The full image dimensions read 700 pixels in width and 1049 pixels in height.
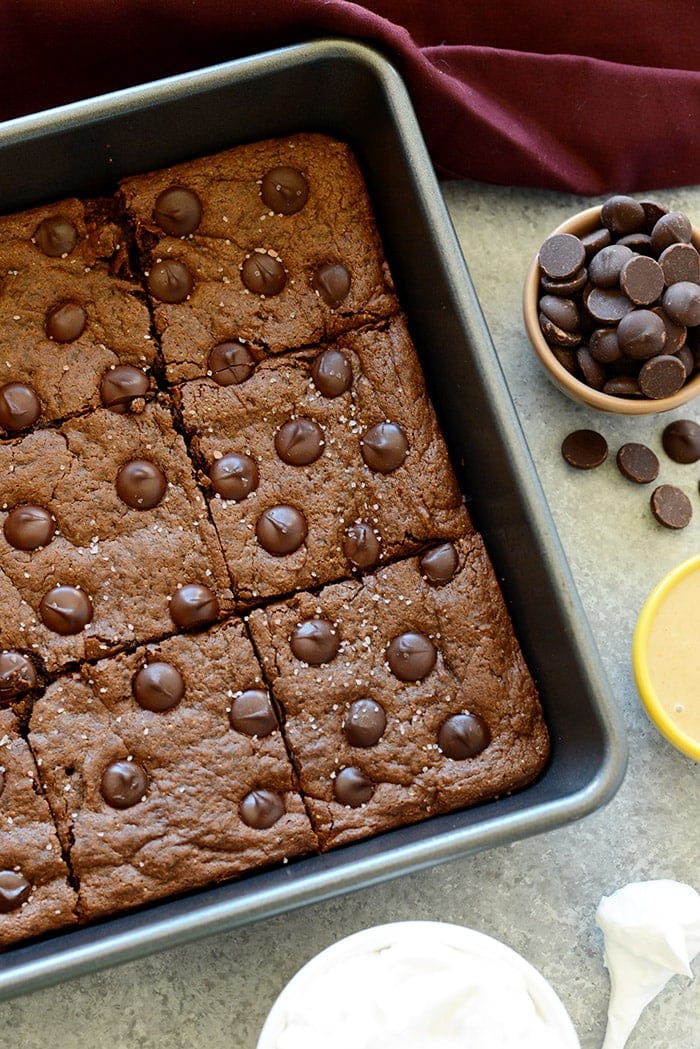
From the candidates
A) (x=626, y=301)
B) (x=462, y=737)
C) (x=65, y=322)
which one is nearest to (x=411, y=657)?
(x=462, y=737)

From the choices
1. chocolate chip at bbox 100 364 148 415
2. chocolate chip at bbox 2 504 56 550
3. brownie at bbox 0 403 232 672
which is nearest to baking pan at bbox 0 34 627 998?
chocolate chip at bbox 100 364 148 415

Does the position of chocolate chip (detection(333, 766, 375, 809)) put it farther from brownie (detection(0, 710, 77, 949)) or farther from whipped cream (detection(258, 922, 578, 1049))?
brownie (detection(0, 710, 77, 949))

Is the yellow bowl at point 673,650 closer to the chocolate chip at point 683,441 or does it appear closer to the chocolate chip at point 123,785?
Result: the chocolate chip at point 683,441

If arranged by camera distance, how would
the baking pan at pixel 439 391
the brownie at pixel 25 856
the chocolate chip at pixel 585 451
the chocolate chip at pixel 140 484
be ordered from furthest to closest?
the chocolate chip at pixel 585 451, the chocolate chip at pixel 140 484, the brownie at pixel 25 856, the baking pan at pixel 439 391

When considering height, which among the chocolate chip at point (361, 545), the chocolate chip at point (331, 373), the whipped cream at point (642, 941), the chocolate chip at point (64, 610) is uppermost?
the chocolate chip at point (331, 373)

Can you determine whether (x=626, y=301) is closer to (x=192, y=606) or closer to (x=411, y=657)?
(x=411, y=657)

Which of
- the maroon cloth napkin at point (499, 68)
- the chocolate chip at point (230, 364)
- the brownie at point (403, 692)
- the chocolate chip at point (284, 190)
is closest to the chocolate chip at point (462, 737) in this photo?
the brownie at point (403, 692)

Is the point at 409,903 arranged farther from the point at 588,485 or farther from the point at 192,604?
the point at 588,485
